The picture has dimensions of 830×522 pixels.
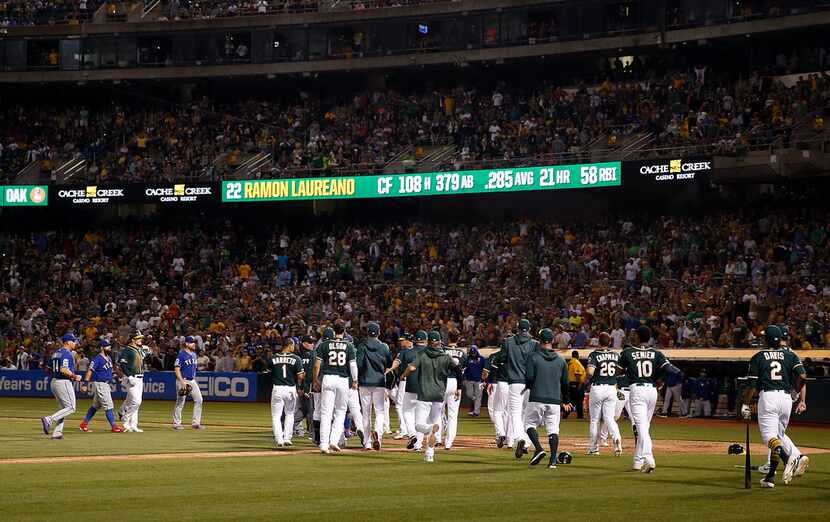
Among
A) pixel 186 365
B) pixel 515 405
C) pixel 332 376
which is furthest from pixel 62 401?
pixel 515 405

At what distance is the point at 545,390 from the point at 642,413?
156cm

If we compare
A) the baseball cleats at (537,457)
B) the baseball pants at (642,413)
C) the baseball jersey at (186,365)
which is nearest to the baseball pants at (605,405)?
the baseball cleats at (537,457)

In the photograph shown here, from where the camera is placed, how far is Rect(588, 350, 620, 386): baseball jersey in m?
20.5

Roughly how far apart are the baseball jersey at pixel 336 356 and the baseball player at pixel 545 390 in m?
3.38

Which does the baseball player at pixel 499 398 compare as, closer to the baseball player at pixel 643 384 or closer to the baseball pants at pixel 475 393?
the baseball player at pixel 643 384

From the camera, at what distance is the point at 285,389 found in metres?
22.0

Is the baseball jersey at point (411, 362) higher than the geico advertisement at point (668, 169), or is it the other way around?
the geico advertisement at point (668, 169)

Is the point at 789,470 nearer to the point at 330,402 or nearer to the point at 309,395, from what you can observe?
the point at 330,402

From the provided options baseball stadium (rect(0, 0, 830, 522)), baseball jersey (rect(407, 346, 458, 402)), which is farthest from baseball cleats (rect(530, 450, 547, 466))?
baseball jersey (rect(407, 346, 458, 402))

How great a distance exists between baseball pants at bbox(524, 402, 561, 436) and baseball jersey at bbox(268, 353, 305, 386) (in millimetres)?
5166

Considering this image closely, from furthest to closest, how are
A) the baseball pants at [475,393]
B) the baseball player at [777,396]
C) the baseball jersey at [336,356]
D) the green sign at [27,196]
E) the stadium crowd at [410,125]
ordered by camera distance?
the green sign at [27,196], the stadium crowd at [410,125], the baseball pants at [475,393], the baseball jersey at [336,356], the baseball player at [777,396]

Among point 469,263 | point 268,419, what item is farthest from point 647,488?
point 469,263

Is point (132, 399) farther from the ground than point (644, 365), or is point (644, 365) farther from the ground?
point (644, 365)

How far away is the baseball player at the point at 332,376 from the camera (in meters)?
20.5
